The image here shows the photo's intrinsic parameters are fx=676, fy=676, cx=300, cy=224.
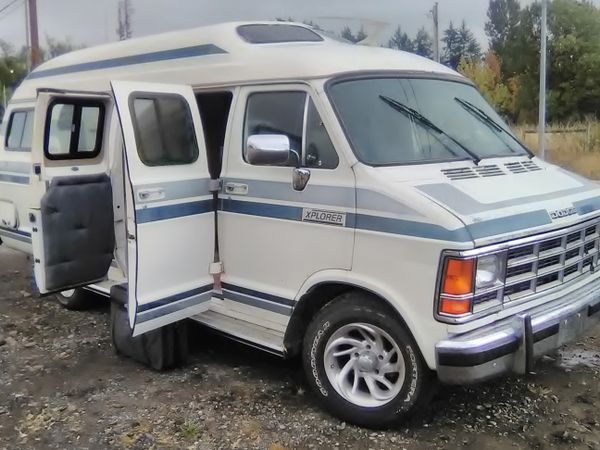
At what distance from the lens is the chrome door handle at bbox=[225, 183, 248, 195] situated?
4.82m

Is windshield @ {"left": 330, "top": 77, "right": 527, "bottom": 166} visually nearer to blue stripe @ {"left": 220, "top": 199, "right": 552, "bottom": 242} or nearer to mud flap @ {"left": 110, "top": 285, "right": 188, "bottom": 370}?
blue stripe @ {"left": 220, "top": 199, "right": 552, "bottom": 242}

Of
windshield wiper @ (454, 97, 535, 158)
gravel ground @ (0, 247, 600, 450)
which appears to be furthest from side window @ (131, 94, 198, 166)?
windshield wiper @ (454, 97, 535, 158)

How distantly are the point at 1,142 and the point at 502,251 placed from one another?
20.1 feet

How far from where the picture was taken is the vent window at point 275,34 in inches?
199

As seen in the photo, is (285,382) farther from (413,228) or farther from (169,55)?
(169,55)

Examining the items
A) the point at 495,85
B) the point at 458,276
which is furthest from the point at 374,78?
the point at 495,85

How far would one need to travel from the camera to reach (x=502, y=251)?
3836 millimetres

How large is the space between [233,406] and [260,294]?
790 mm

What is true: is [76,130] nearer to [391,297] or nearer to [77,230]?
[77,230]

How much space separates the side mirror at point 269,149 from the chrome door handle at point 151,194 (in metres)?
0.68

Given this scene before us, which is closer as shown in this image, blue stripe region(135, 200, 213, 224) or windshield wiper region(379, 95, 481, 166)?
blue stripe region(135, 200, 213, 224)

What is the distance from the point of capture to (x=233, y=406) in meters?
4.64

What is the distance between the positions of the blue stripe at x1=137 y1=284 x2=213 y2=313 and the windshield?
161 centimetres

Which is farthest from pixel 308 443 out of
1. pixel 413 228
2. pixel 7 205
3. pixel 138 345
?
pixel 7 205
